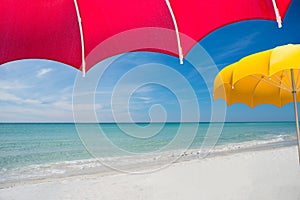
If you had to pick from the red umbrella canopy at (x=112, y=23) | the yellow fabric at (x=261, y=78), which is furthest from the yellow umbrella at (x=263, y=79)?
the red umbrella canopy at (x=112, y=23)

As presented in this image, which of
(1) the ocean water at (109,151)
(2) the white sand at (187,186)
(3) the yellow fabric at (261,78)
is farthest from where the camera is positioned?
(2) the white sand at (187,186)

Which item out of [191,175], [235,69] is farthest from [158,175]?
[235,69]

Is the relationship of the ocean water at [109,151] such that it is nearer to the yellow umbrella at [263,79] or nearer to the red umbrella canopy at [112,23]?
the red umbrella canopy at [112,23]

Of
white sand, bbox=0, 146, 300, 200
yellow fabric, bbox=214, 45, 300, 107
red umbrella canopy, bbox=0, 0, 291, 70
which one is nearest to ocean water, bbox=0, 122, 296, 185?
red umbrella canopy, bbox=0, 0, 291, 70

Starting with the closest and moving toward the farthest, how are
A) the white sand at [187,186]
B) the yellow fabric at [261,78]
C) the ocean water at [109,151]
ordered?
1. the ocean water at [109,151]
2. the yellow fabric at [261,78]
3. the white sand at [187,186]

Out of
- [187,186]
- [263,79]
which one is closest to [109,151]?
[187,186]

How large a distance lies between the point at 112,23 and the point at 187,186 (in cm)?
469

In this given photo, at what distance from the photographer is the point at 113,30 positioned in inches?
47.2

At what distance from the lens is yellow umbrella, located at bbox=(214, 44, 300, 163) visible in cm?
190

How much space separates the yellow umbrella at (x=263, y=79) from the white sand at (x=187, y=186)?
5.49ft

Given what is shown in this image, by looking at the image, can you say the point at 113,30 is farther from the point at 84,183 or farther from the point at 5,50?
the point at 84,183

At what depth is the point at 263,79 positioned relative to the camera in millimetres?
3250

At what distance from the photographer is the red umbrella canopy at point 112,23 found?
3.77ft

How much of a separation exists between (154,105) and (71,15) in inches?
20.9
